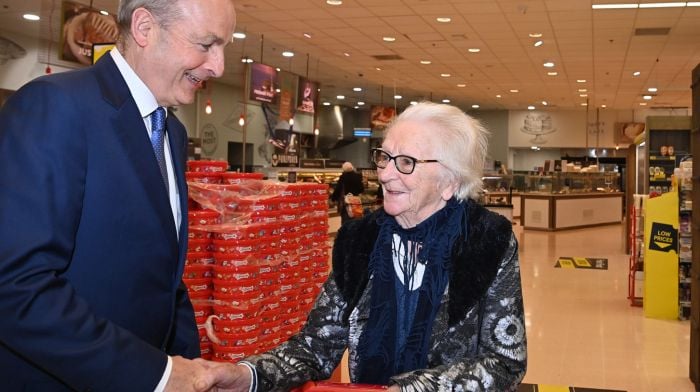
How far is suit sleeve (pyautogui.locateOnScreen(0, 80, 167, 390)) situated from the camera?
1.27 meters

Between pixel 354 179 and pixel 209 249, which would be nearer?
pixel 209 249

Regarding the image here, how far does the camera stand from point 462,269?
182 centimetres

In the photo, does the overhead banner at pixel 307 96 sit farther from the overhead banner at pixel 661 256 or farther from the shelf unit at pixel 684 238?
the shelf unit at pixel 684 238

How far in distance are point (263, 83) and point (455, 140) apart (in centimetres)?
1099

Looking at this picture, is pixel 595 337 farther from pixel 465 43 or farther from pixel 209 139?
pixel 209 139

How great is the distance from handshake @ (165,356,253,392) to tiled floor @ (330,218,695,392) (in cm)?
334

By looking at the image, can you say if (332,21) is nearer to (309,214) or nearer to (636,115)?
(309,214)

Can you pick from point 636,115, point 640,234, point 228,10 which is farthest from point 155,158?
point 636,115

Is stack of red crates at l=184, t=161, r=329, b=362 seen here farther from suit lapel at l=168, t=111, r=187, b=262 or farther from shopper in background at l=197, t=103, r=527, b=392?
suit lapel at l=168, t=111, r=187, b=262

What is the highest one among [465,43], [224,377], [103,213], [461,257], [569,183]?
[465,43]

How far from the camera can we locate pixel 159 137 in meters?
1.67

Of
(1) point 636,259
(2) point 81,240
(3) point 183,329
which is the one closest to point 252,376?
(3) point 183,329

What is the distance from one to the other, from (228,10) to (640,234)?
8.01m

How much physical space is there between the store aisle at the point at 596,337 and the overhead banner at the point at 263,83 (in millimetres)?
5636
